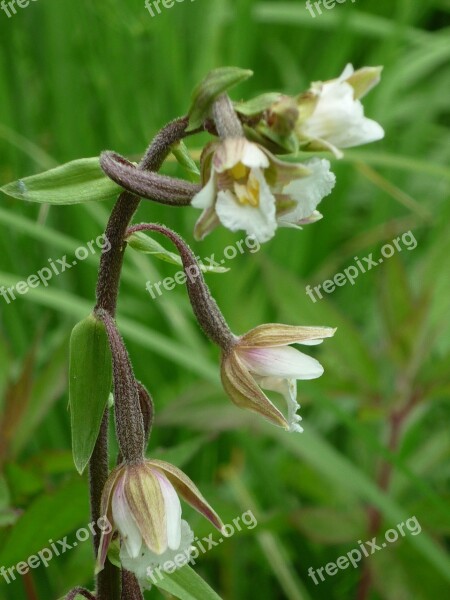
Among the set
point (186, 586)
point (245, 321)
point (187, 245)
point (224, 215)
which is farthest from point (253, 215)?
point (245, 321)

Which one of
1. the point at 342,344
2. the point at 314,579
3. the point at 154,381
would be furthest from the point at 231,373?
the point at 154,381

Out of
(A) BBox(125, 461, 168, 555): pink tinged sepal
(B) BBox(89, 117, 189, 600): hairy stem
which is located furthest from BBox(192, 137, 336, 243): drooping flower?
(A) BBox(125, 461, 168, 555): pink tinged sepal

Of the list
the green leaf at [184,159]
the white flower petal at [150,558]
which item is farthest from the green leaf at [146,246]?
the white flower petal at [150,558]

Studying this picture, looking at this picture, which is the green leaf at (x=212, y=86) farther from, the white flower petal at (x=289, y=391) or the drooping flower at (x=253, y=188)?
the white flower petal at (x=289, y=391)

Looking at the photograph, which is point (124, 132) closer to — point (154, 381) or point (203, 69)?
point (203, 69)

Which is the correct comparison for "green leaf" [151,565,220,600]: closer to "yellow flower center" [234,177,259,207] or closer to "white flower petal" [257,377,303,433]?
"white flower petal" [257,377,303,433]

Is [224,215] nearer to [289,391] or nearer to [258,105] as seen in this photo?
[258,105]
